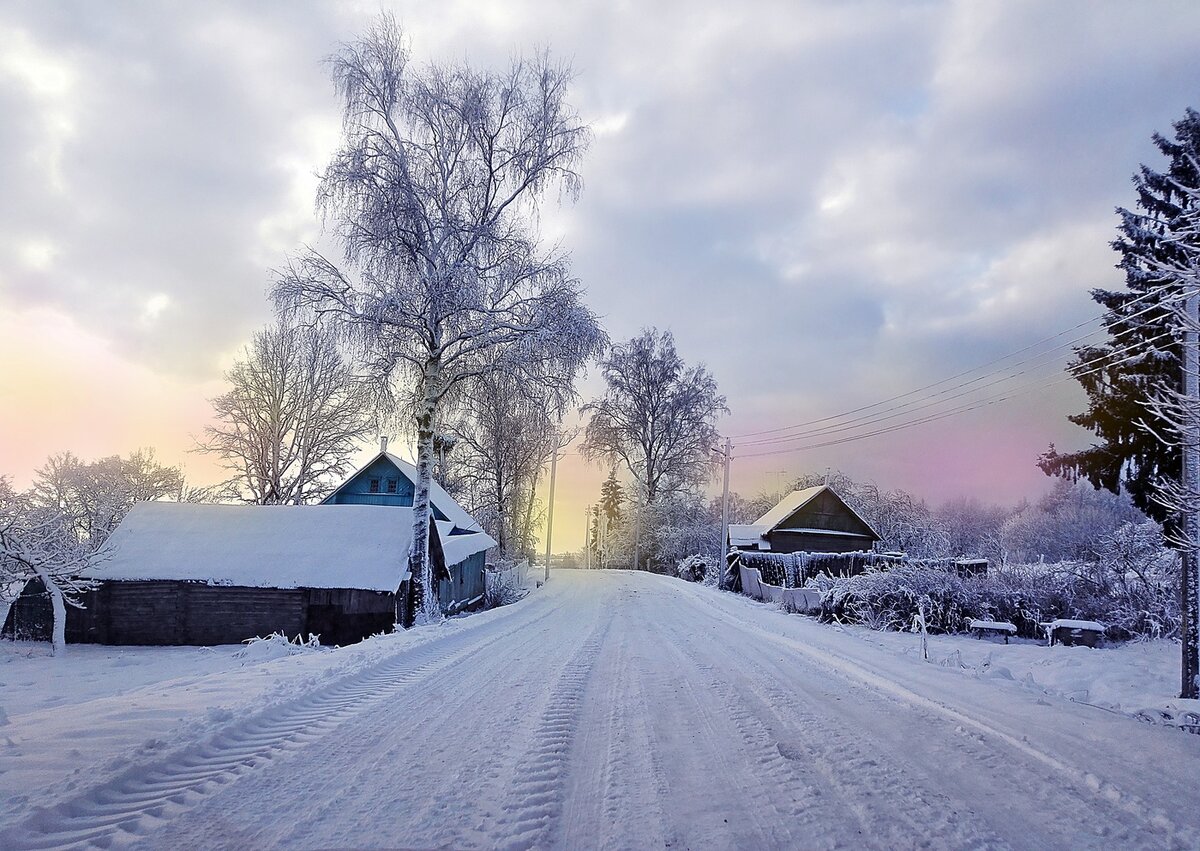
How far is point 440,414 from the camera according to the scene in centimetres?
1870

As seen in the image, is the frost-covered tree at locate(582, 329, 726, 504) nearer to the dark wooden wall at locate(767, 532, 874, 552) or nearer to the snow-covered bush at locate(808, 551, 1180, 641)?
the dark wooden wall at locate(767, 532, 874, 552)

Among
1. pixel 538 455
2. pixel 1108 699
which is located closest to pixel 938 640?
pixel 1108 699

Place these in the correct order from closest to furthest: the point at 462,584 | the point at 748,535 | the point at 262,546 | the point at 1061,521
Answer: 1. the point at 262,546
2. the point at 462,584
3. the point at 748,535
4. the point at 1061,521

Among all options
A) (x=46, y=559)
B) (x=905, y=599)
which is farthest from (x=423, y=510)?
(x=905, y=599)

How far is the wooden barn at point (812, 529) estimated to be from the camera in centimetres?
3438

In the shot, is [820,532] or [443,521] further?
[820,532]

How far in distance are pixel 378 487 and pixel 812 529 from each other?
2184 cm

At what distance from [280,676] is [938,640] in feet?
43.2

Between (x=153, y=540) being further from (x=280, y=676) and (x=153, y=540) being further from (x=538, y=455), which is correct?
(x=538, y=455)

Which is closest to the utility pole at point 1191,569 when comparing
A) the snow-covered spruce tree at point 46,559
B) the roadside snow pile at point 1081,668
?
the roadside snow pile at point 1081,668

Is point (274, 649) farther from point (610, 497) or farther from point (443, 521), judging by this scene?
point (610, 497)

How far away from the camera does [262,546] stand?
57.0 ft

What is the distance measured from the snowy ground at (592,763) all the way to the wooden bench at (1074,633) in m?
6.45

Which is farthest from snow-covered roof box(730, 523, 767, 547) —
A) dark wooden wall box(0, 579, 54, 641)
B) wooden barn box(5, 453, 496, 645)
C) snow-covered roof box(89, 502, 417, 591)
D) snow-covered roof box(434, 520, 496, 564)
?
dark wooden wall box(0, 579, 54, 641)
